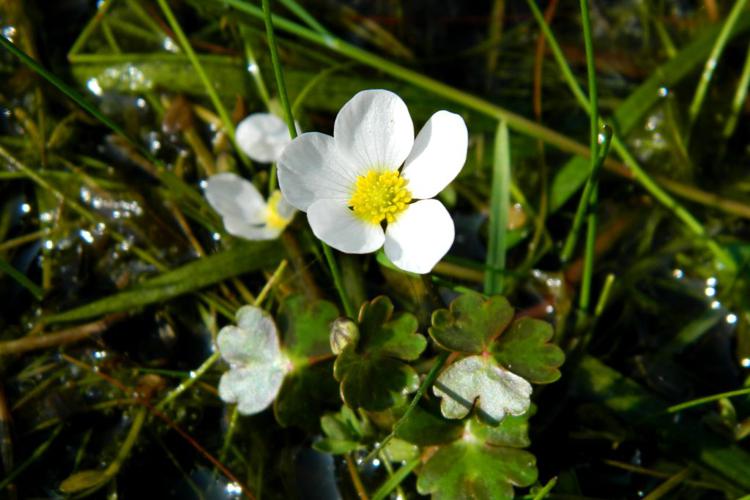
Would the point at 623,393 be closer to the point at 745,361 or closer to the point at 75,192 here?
the point at 745,361

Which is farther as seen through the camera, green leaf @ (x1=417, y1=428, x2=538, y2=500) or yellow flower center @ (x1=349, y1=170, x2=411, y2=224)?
green leaf @ (x1=417, y1=428, x2=538, y2=500)

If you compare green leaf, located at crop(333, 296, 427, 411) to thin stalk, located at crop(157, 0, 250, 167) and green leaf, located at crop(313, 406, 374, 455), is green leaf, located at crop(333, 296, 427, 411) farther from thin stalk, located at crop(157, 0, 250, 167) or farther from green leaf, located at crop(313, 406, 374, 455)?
thin stalk, located at crop(157, 0, 250, 167)

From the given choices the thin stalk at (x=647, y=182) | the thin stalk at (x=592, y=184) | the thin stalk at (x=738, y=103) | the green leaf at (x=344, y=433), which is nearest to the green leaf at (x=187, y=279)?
the green leaf at (x=344, y=433)

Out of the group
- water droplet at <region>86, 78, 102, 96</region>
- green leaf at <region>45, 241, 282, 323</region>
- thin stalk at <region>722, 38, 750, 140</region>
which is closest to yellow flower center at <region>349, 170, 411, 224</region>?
green leaf at <region>45, 241, 282, 323</region>

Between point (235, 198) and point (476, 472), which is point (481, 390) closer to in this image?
point (476, 472)

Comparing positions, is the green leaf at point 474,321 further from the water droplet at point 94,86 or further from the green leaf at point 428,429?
the water droplet at point 94,86

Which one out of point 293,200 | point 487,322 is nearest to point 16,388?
point 293,200

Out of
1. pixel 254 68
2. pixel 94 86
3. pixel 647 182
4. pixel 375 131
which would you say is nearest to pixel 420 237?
pixel 375 131
